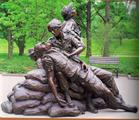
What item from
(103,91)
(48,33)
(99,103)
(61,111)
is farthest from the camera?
(48,33)

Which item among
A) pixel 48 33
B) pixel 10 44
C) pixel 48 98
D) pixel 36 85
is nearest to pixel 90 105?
pixel 48 98

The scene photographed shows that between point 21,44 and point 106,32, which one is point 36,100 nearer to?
point 21,44

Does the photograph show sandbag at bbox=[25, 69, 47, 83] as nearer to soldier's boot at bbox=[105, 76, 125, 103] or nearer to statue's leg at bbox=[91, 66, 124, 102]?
statue's leg at bbox=[91, 66, 124, 102]

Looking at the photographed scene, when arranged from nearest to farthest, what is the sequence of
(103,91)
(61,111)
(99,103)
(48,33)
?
(61,111), (103,91), (99,103), (48,33)

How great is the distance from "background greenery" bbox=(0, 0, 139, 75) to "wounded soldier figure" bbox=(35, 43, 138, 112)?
320mm

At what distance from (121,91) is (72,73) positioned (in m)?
0.61

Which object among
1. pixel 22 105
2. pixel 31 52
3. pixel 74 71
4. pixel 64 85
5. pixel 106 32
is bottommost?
pixel 22 105

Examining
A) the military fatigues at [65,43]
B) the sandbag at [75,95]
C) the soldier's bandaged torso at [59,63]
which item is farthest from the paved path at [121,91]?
the military fatigues at [65,43]

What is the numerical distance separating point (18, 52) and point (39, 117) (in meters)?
0.70

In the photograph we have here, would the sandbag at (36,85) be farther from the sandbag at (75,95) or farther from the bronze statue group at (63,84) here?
the sandbag at (75,95)

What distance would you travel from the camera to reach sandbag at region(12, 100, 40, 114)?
2.98 metres

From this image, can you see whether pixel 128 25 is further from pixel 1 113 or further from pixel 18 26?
pixel 1 113

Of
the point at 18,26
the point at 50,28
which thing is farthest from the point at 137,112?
the point at 18,26

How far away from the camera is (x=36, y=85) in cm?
303
